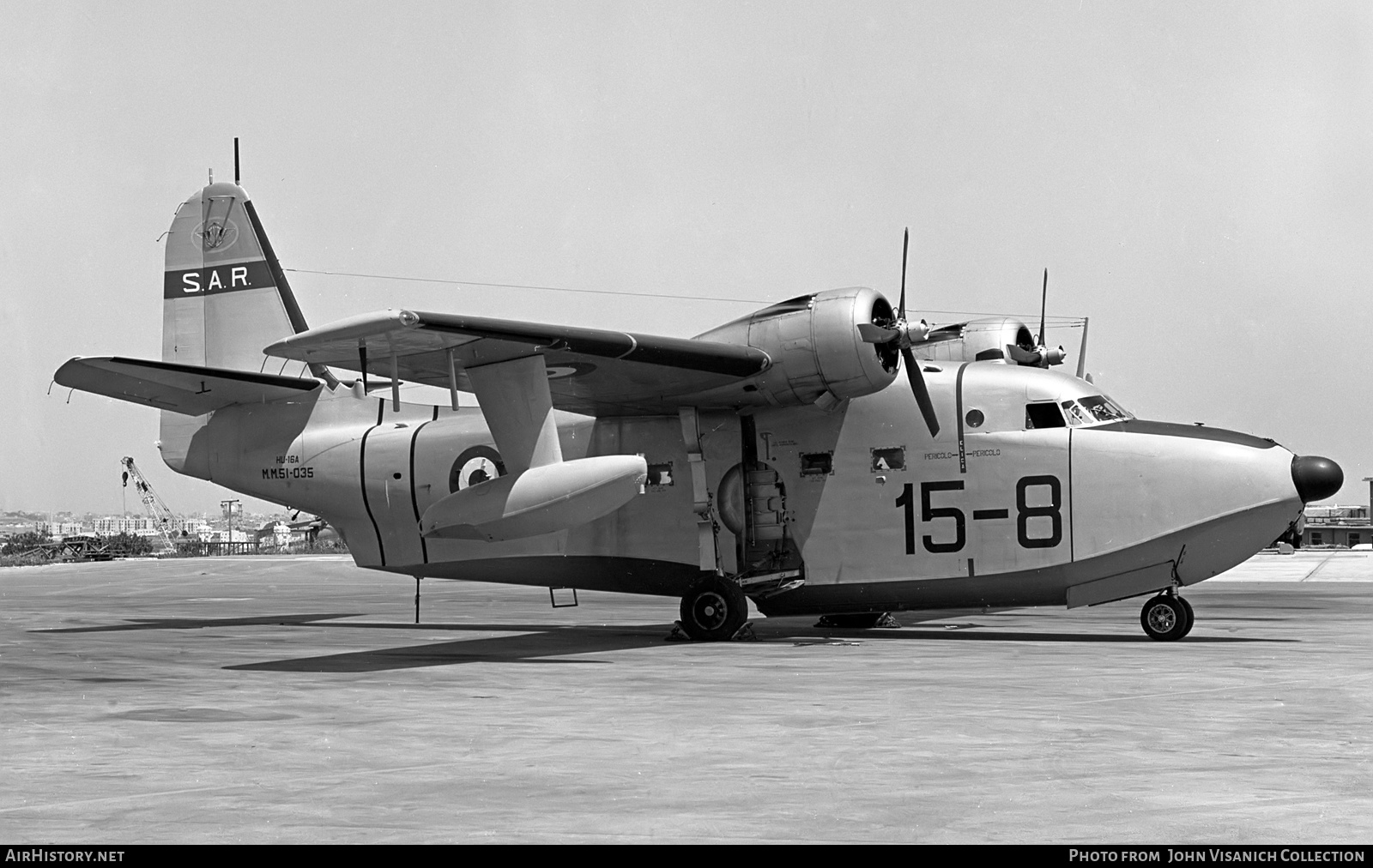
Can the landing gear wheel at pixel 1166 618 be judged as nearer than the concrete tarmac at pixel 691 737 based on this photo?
No

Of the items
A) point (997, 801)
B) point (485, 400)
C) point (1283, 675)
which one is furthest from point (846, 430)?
point (997, 801)

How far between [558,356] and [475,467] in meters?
3.41

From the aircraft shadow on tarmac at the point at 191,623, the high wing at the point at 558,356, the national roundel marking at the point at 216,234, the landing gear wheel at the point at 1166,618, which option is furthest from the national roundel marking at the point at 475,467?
the landing gear wheel at the point at 1166,618

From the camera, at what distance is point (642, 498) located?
18844 millimetres

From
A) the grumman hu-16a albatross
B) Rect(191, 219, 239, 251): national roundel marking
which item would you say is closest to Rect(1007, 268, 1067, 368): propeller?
the grumman hu-16a albatross

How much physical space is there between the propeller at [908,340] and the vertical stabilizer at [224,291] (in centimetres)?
934

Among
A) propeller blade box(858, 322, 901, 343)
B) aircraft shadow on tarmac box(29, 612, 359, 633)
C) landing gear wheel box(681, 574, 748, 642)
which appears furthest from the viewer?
aircraft shadow on tarmac box(29, 612, 359, 633)

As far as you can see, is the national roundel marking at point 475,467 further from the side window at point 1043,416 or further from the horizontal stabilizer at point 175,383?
the side window at point 1043,416

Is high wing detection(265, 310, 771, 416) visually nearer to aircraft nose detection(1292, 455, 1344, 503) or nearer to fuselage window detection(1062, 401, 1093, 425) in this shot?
fuselage window detection(1062, 401, 1093, 425)

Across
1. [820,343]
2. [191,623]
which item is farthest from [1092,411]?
[191,623]

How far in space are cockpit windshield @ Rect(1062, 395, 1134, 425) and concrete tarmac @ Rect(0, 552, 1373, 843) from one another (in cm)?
283

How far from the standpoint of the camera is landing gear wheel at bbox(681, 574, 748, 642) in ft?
57.3

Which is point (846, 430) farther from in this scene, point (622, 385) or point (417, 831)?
point (417, 831)

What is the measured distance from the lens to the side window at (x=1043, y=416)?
1706 cm
